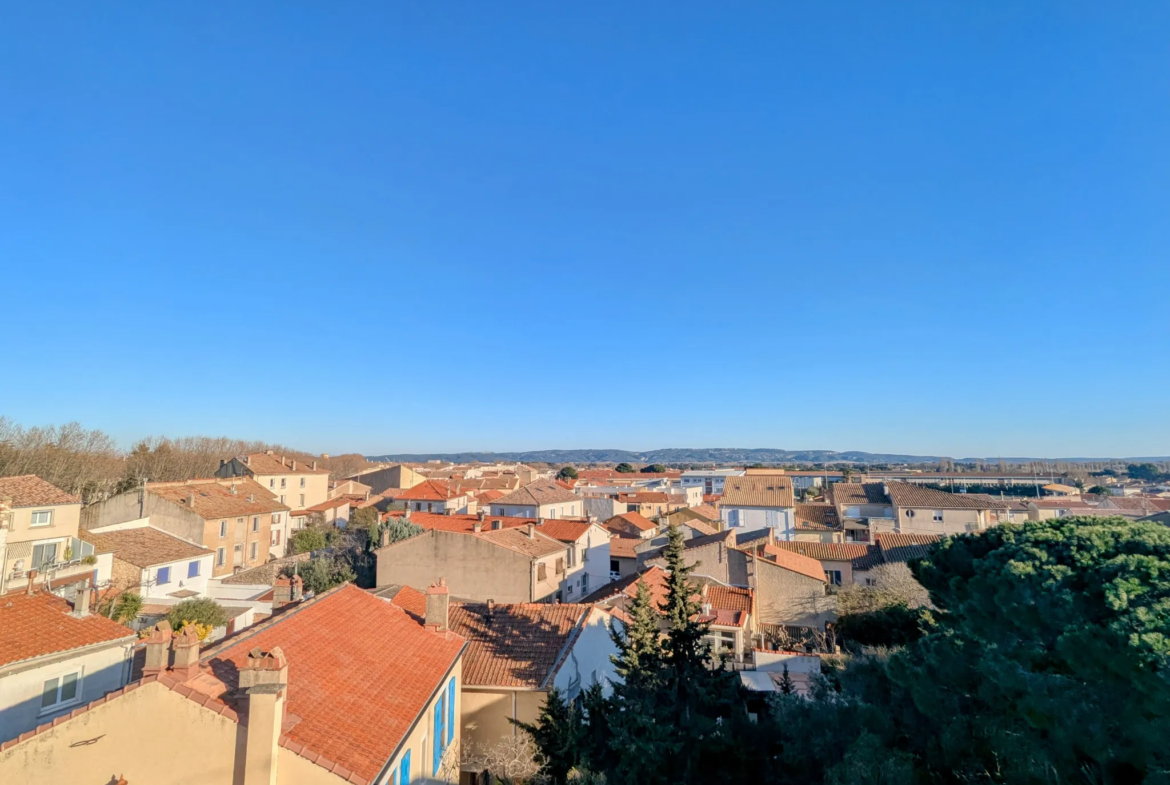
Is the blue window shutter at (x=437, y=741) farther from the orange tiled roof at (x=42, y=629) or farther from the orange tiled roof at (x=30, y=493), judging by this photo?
the orange tiled roof at (x=30, y=493)

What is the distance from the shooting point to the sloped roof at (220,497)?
3756 cm

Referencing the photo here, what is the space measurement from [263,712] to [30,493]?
28768 millimetres

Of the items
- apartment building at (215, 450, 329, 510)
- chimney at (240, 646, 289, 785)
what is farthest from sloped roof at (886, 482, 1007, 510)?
apartment building at (215, 450, 329, 510)

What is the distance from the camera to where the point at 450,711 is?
13367 millimetres

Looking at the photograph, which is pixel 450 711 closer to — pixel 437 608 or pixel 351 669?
pixel 437 608

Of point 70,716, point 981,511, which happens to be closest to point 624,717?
point 70,716

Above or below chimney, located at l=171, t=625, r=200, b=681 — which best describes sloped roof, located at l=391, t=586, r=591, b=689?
below

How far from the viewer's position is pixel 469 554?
89.0 ft

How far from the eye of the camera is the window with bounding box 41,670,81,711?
12.9m

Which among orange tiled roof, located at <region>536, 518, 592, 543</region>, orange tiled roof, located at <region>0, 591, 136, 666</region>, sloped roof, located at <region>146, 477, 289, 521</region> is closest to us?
orange tiled roof, located at <region>0, 591, 136, 666</region>

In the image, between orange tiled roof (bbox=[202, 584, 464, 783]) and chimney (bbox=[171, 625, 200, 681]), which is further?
orange tiled roof (bbox=[202, 584, 464, 783])

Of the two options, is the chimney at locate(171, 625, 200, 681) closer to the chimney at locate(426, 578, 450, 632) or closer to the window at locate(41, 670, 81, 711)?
the chimney at locate(426, 578, 450, 632)

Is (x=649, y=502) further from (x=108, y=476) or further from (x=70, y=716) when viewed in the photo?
(x=70, y=716)

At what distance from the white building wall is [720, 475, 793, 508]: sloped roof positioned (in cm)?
4738
